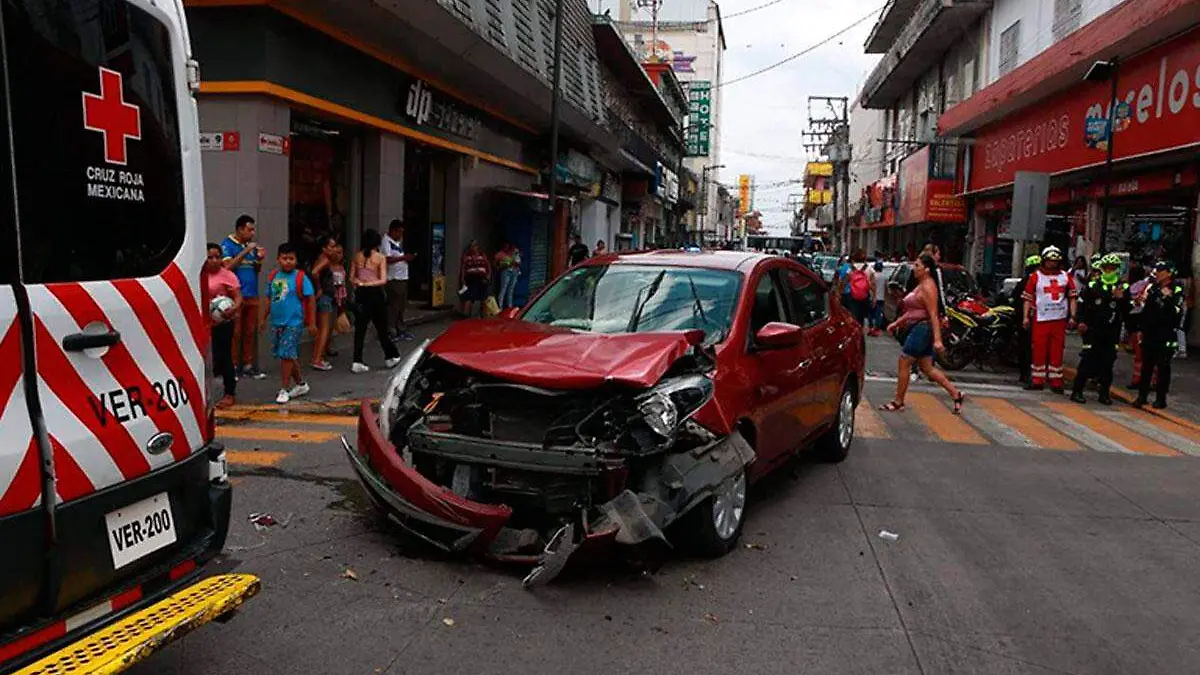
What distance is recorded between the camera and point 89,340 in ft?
9.70

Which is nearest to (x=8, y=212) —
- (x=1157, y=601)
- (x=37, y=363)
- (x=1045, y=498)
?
(x=37, y=363)

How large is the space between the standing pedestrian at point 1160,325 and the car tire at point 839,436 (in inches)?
212

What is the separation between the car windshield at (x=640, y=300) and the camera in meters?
5.80

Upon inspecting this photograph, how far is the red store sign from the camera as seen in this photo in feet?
49.3

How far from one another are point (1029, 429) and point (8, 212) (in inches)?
373

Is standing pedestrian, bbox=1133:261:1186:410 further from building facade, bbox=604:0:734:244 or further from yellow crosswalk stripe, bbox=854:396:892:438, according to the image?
building facade, bbox=604:0:734:244

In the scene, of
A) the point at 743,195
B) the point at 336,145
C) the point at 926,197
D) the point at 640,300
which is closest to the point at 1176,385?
the point at 640,300

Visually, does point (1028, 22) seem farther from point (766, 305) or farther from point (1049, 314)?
point (766, 305)

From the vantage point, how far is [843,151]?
187 feet

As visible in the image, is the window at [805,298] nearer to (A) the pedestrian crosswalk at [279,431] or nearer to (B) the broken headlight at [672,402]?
(B) the broken headlight at [672,402]

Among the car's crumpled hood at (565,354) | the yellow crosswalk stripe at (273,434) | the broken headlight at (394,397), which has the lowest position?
the yellow crosswalk stripe at (273,434)

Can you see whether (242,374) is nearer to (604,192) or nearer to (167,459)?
(167,459)

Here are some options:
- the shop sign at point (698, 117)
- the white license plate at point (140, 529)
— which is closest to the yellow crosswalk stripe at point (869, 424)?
the white license plate at point (140, 529)

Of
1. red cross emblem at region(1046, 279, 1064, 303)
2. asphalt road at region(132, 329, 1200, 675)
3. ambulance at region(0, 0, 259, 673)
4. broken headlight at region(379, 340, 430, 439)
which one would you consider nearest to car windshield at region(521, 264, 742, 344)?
broken headlight at region(379, 340, 430, 439)
